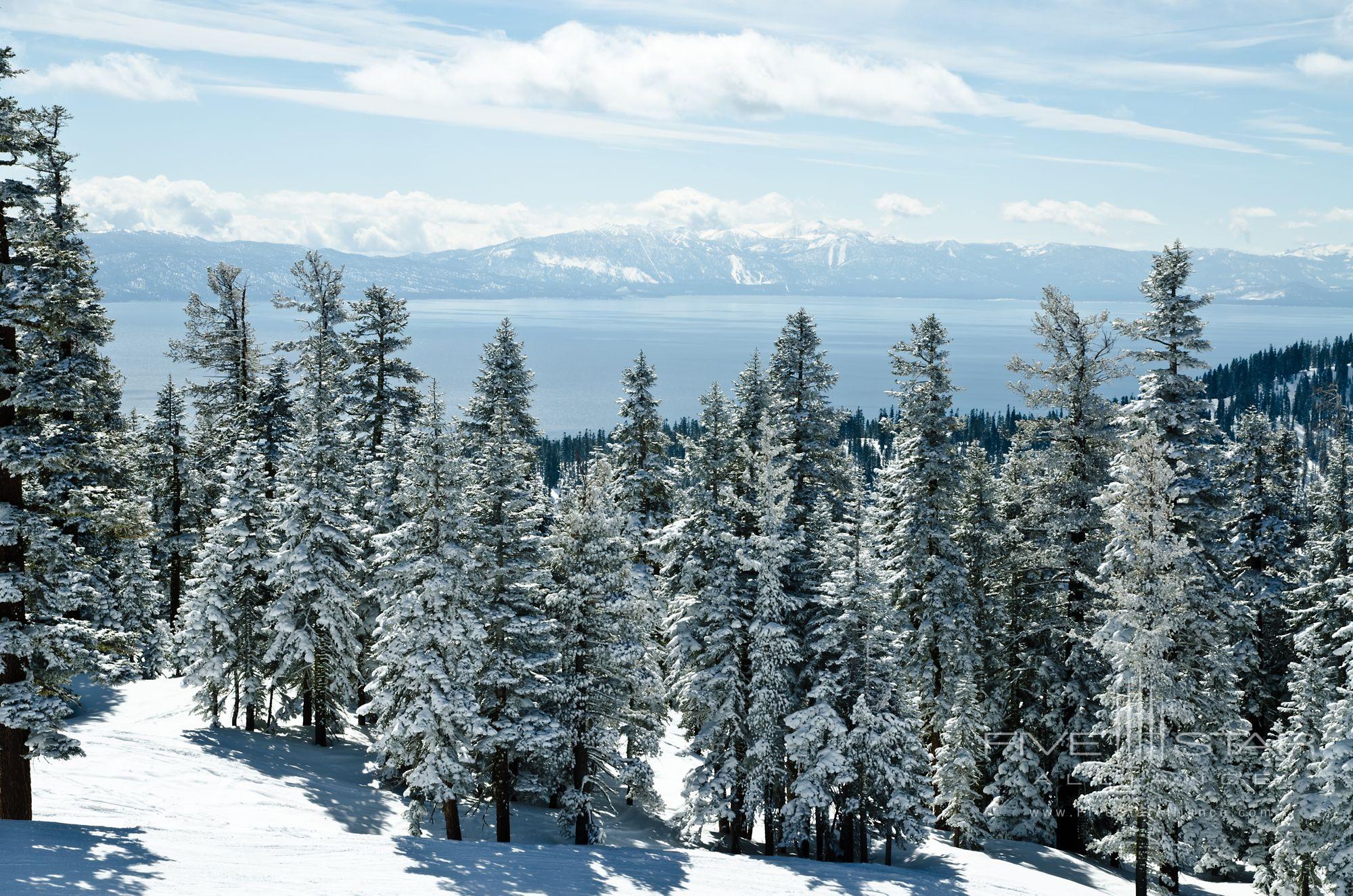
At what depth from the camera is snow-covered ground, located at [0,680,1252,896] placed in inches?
681

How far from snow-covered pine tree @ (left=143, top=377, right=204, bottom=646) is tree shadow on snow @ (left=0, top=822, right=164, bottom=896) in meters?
24.5

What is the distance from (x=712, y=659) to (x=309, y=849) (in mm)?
11597

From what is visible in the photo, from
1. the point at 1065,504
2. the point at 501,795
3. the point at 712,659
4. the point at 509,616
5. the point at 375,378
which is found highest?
the point at 375,378

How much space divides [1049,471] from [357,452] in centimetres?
2770

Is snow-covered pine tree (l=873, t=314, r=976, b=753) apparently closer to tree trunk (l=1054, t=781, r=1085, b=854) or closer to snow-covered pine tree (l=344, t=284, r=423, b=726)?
tree trunk (l=1054, t=781, r=1085, b=854)

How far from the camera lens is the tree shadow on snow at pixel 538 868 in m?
20.0

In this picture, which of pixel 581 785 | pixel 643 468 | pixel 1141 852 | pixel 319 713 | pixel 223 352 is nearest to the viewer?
pixel 1141 852

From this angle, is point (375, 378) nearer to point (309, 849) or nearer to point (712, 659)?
point (712, 659)

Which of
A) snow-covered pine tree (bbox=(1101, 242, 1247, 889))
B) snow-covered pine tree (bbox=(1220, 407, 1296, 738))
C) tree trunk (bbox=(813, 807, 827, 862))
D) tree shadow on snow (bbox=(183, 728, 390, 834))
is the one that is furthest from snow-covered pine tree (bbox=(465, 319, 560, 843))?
snow-covered pine tree (bbox=(1220, 407, 1296, 738))

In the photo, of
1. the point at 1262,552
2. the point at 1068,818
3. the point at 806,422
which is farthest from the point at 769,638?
the point at 1262,552

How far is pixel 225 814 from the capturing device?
2361 centimetres

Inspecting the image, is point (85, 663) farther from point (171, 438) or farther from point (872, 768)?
point (171, 438)

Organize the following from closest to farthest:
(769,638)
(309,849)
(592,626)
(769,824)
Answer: (309,849) < (769,638) < (592,626) < (769,824)

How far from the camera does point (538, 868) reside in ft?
70.6
